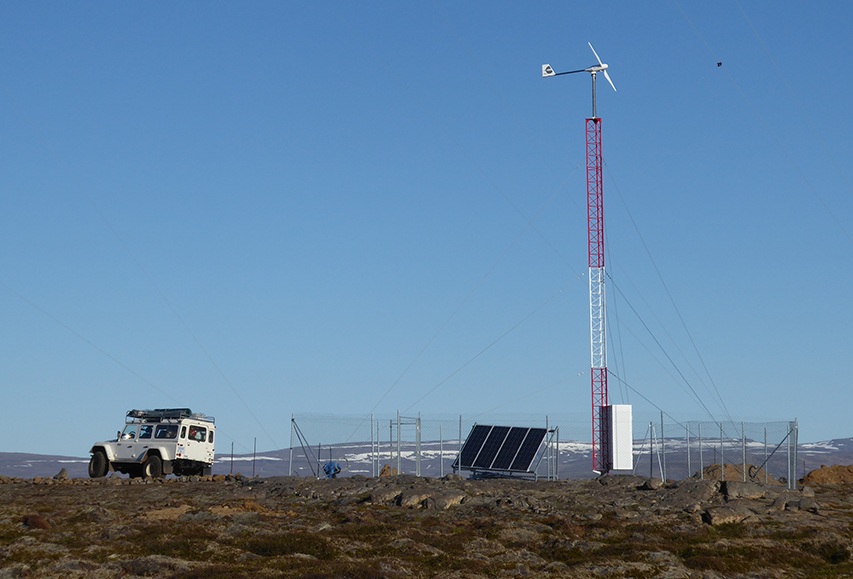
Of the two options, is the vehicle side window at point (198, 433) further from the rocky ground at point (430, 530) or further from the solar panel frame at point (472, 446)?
the solar panel frame at point (472, 446)

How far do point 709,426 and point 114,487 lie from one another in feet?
86.0

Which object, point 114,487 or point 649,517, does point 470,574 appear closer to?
point 649,517

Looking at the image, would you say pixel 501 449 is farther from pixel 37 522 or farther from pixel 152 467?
pixel 37 522

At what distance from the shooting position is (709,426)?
49438mm

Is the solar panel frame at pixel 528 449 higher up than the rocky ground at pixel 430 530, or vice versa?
the solar panel frame at pixel 528 449

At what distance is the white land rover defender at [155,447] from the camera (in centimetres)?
5059

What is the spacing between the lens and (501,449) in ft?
168

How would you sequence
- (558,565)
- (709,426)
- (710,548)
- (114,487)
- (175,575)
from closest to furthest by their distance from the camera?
(175,575)
(558,565)
(710,548)
(114,487)
(709,426)

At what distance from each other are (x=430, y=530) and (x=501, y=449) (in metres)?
19.7

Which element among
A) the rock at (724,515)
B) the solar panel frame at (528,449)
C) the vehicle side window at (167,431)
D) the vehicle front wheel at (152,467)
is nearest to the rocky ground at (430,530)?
the rock at (724,515)

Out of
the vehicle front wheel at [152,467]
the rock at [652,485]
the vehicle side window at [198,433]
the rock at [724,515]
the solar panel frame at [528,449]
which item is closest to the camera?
the rock at [724,515]

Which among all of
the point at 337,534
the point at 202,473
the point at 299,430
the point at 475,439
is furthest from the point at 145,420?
the point at 337,534

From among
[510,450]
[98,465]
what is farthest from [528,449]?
[98,465]

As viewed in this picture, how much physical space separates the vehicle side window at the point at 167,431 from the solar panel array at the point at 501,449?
13.2 metres
